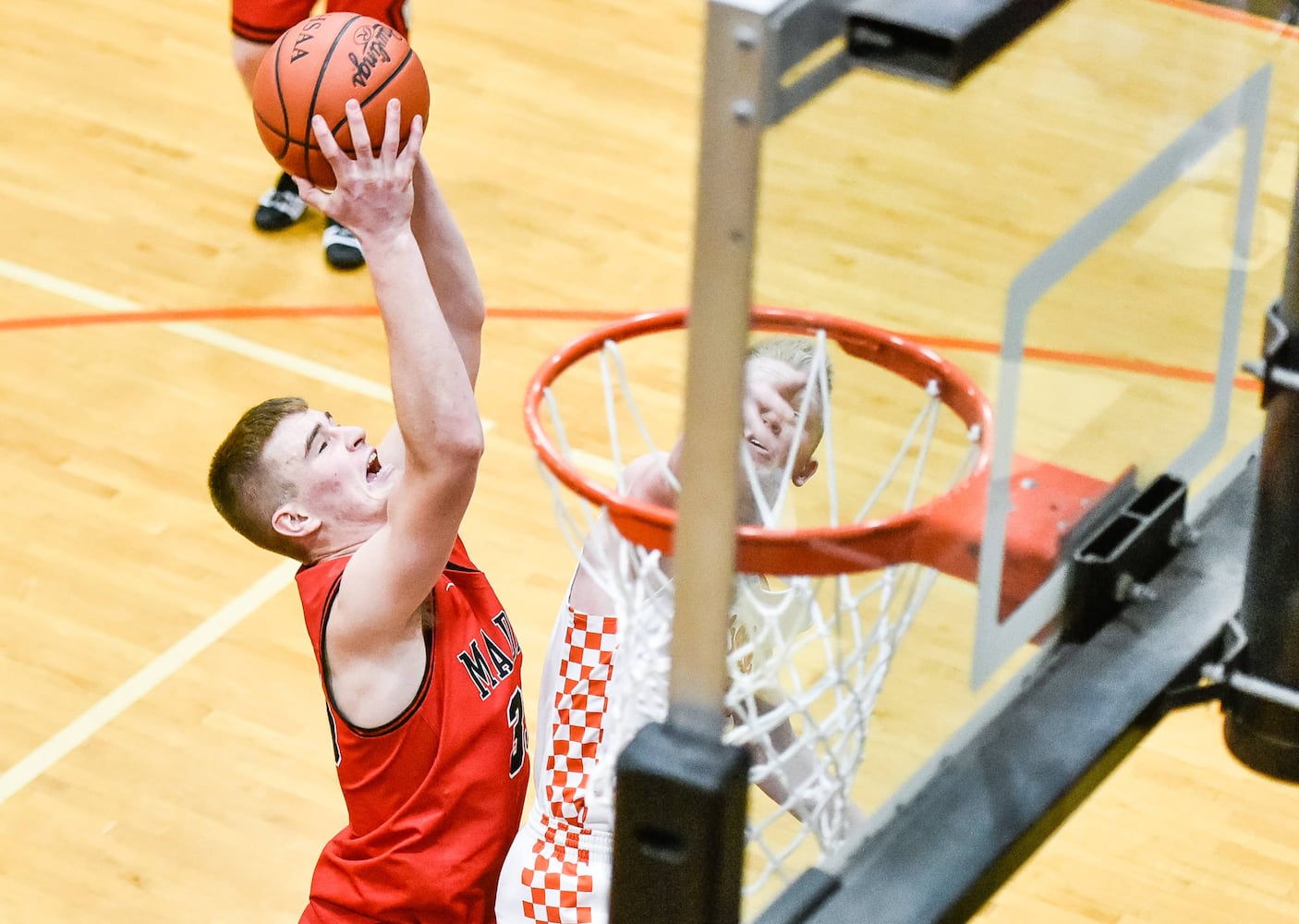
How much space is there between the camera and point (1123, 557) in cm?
191

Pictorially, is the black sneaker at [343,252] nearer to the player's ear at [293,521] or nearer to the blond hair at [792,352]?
the player's ear at [293,521]

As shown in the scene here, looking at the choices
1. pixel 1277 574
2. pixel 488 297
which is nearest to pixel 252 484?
pixel 1277 574

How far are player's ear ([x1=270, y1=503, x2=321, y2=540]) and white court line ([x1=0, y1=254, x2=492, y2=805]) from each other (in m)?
1.31

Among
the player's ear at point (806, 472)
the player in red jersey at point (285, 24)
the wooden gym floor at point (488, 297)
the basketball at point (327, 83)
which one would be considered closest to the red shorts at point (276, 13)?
the player in red jersey at point (285, 24)

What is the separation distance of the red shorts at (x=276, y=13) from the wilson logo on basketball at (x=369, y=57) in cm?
242

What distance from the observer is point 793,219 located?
4.55 feet

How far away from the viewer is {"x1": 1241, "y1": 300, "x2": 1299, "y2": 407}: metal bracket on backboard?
197 cm

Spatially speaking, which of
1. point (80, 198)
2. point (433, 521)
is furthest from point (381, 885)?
point (80, 198)

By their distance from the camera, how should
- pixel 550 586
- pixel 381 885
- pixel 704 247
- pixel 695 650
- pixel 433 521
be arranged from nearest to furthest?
pixel 704 247 → pixel 695 650 → pixel 433 521 → pixel 381 885 → pixel 550 586

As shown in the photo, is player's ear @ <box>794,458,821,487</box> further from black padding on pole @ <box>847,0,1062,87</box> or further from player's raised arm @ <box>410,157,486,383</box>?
player's raised arm @ <box>410,157,486,383</box>

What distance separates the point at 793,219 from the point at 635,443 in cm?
297

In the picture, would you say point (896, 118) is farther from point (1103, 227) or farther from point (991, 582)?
point (991, 582)

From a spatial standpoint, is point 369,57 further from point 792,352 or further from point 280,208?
point 280,208

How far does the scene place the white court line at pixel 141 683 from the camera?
357cm
